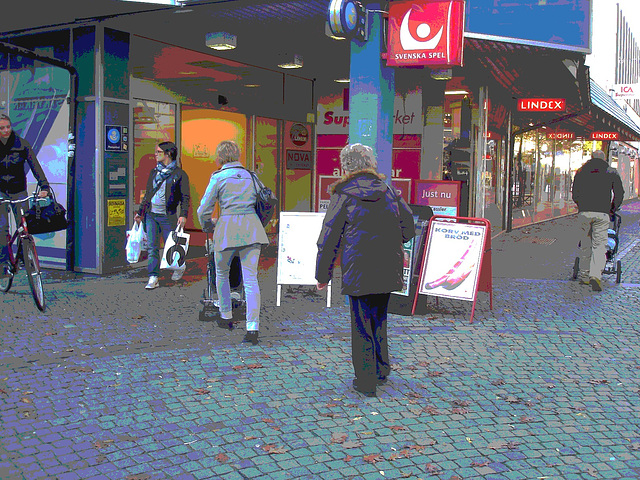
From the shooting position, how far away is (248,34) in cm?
1099

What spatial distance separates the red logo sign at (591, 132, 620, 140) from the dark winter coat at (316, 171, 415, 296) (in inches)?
1054

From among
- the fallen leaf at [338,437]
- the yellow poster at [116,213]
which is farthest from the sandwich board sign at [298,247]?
the fallen leaf at [338,437]

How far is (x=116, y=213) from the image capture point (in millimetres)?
10438

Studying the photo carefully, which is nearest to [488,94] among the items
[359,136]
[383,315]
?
[359,136]

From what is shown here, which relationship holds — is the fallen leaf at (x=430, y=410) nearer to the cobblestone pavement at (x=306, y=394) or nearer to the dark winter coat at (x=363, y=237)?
the cobblestone pavement at (x=306, y=394)

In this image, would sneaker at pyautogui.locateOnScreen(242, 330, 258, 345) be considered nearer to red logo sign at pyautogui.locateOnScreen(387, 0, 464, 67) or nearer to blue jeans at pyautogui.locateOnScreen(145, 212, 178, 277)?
blue jeans at pyautogui.locateOnScreen(145, 212, 178, 277)

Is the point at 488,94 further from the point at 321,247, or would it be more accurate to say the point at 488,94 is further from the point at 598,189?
the point at 321,247

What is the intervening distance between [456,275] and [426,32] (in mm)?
2641

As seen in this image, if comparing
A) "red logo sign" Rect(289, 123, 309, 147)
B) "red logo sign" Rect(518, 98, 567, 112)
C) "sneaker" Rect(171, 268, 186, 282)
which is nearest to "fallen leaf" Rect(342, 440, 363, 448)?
"sneaker" Rect(171, 268, 186, 282)

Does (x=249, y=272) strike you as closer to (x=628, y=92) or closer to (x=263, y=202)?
(x=263, y=202)

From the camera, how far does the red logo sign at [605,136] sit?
2953 cm

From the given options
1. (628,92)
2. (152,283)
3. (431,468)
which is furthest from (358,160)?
(628,92)

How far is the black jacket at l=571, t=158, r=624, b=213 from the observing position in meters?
10.3

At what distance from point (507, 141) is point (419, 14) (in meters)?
13.1
